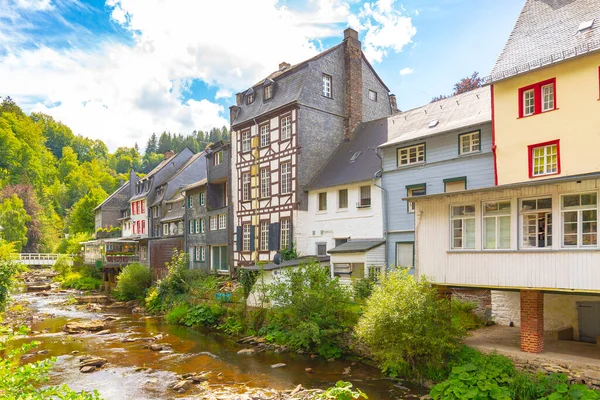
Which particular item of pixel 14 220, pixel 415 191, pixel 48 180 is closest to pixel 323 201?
pixel 415 191

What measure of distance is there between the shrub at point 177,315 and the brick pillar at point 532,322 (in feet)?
62.4

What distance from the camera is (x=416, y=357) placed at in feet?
46.6

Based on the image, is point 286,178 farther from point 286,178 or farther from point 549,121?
point 549,121

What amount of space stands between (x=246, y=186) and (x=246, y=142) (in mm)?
3141

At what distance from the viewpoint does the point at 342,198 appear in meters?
25.4

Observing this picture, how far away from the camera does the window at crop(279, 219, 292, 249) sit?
27547 millimetres

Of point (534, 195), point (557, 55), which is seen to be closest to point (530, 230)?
point (534, 195)

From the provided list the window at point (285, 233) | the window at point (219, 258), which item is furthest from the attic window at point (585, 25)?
the window at point (219, 258)

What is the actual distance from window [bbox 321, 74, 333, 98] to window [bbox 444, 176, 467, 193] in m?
11.6

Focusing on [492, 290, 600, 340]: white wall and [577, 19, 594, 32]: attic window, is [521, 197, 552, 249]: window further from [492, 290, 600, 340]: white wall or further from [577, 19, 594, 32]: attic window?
[577, 19, 594, 32]: attic window

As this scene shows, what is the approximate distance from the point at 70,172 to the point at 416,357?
100360mm

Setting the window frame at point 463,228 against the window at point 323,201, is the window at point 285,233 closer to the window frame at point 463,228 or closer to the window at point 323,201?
the window at point 323,201

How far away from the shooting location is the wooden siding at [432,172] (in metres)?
19.0

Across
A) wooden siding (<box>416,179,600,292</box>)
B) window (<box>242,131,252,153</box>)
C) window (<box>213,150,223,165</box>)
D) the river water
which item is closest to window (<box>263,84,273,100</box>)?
window (<box>242,131,252,153</box>)
